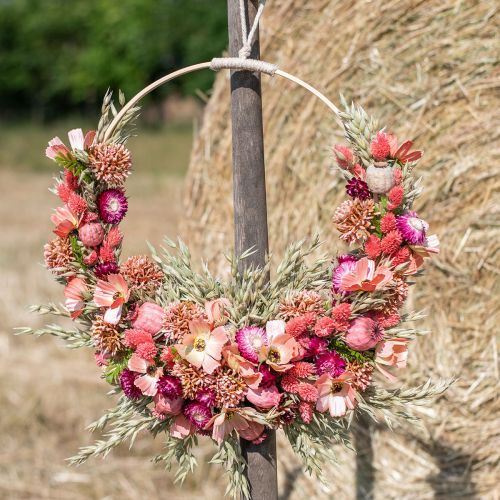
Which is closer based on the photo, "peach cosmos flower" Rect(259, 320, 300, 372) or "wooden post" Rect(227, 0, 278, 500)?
"peach cosmos flower" Rect(259, 320, 300, 372)

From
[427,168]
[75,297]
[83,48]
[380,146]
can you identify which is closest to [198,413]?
[75,297]

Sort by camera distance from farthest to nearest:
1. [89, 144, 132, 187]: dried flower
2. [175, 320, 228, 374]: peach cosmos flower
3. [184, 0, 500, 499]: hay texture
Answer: [184, 0, 500, 499]: hay texture
[89, 144, 132, 187]: dried flower
[175, 320, 228, 374]: peach cosmos flower

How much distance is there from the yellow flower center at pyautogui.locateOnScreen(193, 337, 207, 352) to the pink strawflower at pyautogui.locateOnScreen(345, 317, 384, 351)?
221 mm

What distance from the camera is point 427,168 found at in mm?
2023

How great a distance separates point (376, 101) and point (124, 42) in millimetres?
16642

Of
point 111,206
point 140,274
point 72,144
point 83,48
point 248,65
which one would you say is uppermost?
point 83,48

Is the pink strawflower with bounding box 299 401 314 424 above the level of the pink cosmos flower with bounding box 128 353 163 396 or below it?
below

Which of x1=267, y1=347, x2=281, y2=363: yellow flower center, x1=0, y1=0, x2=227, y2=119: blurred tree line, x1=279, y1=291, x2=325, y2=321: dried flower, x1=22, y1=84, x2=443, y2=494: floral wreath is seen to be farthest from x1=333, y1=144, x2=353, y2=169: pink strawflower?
x1=0, y1=0, x2=227, y2=119: blurred tree line

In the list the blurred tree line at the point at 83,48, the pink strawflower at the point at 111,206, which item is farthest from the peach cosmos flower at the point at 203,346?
the blurred tree line at the point at 83,48

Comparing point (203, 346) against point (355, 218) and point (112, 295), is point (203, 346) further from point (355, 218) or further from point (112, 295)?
point (355, 218)

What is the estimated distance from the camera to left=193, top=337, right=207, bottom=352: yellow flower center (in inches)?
46.0

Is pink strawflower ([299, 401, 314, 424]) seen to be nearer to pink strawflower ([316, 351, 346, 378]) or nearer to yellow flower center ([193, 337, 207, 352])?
pink strawflower ([316, 351, 346, 378])

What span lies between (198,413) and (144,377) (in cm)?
10

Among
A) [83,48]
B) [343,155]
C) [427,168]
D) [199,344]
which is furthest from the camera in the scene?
[83,48]
